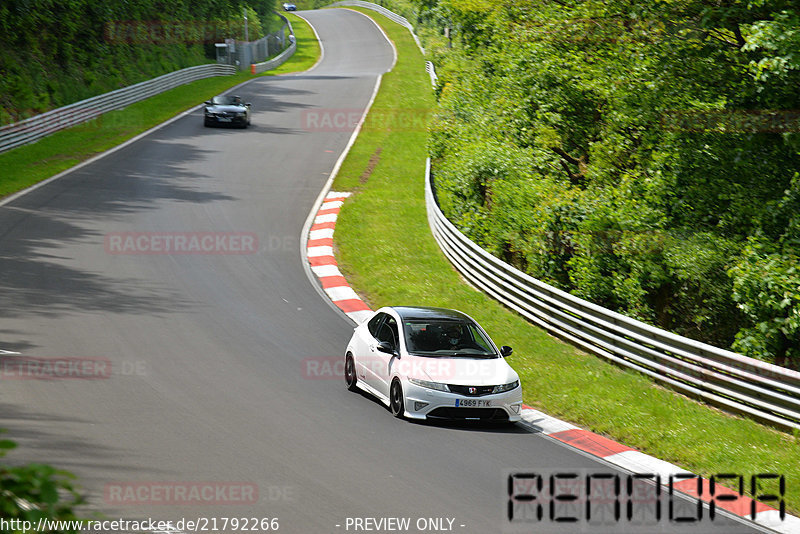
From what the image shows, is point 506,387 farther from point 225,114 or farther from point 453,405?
point 225,114

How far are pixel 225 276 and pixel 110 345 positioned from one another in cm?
548

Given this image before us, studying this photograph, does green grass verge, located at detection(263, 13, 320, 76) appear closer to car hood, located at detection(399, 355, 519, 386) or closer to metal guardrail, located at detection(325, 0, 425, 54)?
metal guardrail, located at detection(325, 0, 425, 54)

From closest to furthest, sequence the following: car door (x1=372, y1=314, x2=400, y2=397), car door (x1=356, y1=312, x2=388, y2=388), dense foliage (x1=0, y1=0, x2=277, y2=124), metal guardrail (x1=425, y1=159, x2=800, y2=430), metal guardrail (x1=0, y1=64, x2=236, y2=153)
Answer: metal guardrail (x1=425, y1=159, x2=800, y2=430) < car door (x1=372, y1=314, x2=400, y2=397) < car door (x1=356, y1=312, x2=388, y2=388) < metal guardrail (x1=0, y1=64, x2=236, y2=153) < dense foliage (x1=0, y1=0, x2=277, y2=124)

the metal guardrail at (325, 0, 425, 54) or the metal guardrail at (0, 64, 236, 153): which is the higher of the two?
the metal guardrail at (325, 0, 425, 54)

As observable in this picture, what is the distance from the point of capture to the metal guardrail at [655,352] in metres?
11.4

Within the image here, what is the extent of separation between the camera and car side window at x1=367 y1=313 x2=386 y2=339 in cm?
1273

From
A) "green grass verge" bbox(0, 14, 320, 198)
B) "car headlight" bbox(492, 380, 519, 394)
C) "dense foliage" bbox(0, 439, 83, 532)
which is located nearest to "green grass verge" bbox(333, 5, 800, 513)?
"car headlight" bbox(492, 380, 519, 394)

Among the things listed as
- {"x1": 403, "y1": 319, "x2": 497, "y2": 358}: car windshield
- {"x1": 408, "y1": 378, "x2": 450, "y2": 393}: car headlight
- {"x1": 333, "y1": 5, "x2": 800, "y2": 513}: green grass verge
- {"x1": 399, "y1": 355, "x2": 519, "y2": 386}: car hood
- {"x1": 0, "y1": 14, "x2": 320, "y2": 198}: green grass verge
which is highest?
{"x1": 0, "y1": 14, "x2": 320, "y2": 198}: green grass verge

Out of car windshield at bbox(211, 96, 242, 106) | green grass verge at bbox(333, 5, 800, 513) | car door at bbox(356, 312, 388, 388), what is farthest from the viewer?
car windshield at bbox(211, 96, 242, 106)

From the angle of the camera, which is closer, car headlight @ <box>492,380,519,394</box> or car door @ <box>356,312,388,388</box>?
car headlight @ <box>492,380,519,394</box>

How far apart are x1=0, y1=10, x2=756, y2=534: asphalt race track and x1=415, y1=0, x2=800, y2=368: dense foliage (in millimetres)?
4911

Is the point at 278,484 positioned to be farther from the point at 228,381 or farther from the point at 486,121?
the point at 486,121

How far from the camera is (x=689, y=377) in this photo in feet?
41.9

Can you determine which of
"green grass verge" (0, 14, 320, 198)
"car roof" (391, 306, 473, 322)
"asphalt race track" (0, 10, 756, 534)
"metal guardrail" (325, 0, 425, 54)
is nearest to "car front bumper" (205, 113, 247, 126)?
"green grass verge" (0, 14, 320, 198)
